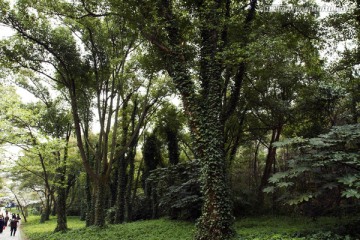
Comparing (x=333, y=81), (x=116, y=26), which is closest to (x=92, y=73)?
(x=116, y=26)

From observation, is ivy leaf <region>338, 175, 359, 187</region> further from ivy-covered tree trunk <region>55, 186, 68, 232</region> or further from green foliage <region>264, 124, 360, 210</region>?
ivy-covered tree trunk <region>55, 186, 68, 232</region>

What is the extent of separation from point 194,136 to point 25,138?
376 inches

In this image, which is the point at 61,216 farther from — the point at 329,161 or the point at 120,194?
the point at 329,161

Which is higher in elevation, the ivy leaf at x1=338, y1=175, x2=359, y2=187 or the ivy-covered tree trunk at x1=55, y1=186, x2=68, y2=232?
the ivy leaf at x1=338, y1=175, x2=359, y2=187

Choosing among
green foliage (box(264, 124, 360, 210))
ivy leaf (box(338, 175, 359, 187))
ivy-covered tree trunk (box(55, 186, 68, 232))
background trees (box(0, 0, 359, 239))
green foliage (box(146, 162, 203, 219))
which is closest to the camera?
ivy leaf (box(338, 175, 359, 187))

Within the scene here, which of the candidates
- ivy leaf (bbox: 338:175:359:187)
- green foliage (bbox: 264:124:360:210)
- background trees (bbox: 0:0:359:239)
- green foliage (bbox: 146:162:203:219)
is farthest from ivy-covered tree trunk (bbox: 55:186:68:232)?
ivy leaf (bbox: 338:175:359:187)

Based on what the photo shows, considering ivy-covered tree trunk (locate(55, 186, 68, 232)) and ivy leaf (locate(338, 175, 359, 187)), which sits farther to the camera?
ivy-covered tree trunk (locate(55, 186, 68, 232))

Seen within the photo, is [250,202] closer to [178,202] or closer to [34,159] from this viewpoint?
[178,202]

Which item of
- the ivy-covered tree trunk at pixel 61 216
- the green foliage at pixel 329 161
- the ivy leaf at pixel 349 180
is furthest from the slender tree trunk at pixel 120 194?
the ivy leaf at pixel 349 180

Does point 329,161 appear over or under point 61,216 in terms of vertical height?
over

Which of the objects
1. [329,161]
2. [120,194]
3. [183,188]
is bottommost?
[120,194]

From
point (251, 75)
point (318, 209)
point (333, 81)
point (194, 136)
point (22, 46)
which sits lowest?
point (318, 209)

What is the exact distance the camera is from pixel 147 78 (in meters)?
16.2

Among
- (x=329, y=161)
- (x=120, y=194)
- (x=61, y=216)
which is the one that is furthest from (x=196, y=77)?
(x=61, y=216)
